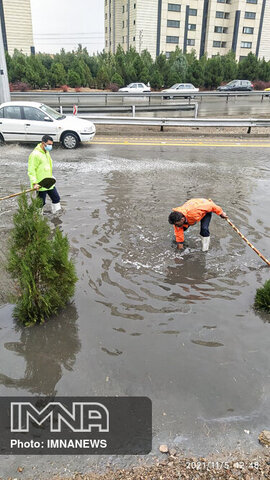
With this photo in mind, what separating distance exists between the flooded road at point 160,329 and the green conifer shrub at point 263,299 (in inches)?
5.0

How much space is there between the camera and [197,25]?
61906 millimetres

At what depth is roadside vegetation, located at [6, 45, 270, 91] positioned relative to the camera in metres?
34.0

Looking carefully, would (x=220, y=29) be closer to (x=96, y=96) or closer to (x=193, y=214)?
(x=96, y=96)

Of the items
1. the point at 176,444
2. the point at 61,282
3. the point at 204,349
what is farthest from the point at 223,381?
the point at 61,282

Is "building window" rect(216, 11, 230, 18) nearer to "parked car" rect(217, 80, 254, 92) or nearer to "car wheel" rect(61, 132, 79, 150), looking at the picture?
"parked car" rect(217, 80, 254, 92)

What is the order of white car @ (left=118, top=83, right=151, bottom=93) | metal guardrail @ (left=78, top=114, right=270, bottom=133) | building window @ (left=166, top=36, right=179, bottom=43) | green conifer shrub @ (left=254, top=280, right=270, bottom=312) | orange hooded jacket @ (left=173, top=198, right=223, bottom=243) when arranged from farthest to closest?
building window @ (left=166, top=36, right=179, bottom=43)
white car @ (left=118, top=83, right=151, bottom=93)
metal guardrail @ (left=78, top=114, right=270, bottom=133)
orange hooded jacket @ (left=173, top=198, right=223, bottom=243)
green conifer shrub @ (left=254, top=280, right=270, bottom=312)

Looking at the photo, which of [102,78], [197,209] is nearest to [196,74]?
[102,78]

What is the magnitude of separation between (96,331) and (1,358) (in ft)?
3.54

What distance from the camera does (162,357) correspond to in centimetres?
374

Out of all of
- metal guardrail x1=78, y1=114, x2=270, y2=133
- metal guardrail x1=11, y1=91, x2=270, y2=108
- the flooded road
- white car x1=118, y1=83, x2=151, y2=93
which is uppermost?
white car x1=118, y1=83, x2=151, y2=93

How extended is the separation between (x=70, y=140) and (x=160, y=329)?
10967mm

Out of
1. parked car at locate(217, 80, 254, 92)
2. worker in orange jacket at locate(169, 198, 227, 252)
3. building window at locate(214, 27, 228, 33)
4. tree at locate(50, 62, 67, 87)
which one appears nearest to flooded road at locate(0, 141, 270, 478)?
worker in orange jacket at locate(169, 198, 227, 252)

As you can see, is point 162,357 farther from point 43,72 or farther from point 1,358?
point 43,72

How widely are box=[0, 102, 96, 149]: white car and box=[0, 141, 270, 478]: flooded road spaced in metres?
5.76
